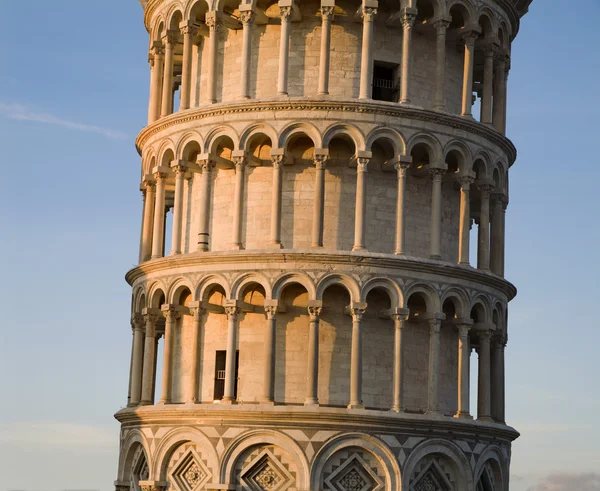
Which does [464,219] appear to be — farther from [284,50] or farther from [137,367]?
[137,367]

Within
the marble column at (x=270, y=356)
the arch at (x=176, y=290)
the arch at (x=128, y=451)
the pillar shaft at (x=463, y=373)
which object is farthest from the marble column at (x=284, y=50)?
the arch at (x=128, y=451)

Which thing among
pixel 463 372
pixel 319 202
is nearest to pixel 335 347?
pixel 463 372

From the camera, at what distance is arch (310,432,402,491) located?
38.3m

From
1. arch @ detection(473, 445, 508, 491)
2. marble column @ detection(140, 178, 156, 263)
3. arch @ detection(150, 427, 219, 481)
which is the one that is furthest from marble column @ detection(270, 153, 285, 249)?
arch @ detection(473, 445, 508, 491)

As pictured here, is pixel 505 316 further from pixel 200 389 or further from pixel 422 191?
pixel 200 389

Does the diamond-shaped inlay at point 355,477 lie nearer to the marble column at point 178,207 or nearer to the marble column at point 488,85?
the marble column at point 178,207

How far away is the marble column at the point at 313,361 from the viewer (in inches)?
1526

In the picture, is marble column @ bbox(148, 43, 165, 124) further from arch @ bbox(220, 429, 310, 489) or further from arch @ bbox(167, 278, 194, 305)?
arch @ bbox(220, 429, 310, 489)

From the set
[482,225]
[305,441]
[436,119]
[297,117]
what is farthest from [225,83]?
[305,441]

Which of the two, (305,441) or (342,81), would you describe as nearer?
(305,441)

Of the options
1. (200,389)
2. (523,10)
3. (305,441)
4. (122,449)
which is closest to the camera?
(305,441)

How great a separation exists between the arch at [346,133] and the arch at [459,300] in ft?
18.4

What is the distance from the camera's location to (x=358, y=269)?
39562 mm

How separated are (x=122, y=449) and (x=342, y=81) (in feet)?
49.1
